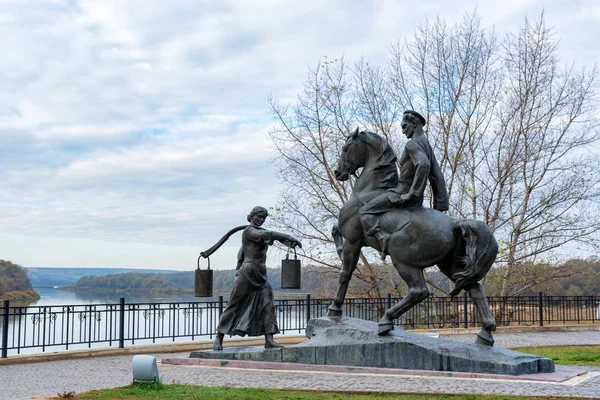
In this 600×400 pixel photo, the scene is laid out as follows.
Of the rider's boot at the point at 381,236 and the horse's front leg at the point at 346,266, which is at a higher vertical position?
the rider's boot at the point at 381,236

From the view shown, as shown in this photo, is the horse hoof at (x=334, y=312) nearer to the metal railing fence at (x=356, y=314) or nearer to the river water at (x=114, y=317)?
the river water at (x=114, y=317)

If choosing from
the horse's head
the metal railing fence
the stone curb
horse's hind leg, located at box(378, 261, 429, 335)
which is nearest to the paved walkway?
the stone curb

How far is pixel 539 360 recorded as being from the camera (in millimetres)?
8383

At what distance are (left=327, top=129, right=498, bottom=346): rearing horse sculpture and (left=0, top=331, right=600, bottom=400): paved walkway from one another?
44.1 inches

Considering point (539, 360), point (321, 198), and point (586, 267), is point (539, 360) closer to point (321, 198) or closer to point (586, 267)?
point (321, 198)

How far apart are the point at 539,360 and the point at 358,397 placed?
115 inches

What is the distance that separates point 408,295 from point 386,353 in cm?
81

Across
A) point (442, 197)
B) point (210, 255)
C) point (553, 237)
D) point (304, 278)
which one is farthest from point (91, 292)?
point (442, 197)

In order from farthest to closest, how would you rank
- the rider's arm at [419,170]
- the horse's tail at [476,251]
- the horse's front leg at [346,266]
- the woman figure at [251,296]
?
the woman figure at [251,296] → the horse's front leg at [346,266] → the rider's arm at [419,170] → the horse's tail at [476,251]

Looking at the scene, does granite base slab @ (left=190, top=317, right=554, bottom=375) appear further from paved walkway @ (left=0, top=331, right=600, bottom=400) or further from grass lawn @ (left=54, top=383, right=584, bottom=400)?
grass lawn @ (left=54, top=383, right=584, bottom=400)

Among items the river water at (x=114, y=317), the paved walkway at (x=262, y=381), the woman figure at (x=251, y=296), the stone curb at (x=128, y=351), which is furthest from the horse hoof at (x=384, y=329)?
the river water at (x=114, y=317)

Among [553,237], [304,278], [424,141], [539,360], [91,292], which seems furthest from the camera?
[91,292]

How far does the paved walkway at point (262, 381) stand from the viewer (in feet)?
23.7

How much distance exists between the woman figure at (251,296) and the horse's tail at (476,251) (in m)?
2.67
